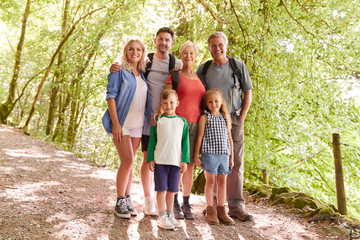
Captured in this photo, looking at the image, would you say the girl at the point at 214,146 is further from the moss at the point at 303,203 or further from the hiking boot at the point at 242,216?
the moss at the point at 303,203

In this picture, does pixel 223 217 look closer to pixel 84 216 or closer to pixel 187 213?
pixel 187 213

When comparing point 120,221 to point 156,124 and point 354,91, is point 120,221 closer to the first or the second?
point 156,124

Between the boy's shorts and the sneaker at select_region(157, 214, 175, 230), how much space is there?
11.4 inches

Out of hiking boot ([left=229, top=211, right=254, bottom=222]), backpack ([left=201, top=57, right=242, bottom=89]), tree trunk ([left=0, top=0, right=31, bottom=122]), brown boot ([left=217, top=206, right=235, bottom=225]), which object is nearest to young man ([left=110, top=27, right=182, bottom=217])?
backpack ([left=201, top=57, right=242, bottom=89])

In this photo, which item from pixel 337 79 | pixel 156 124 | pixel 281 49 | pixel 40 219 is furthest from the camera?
pixel 337 79

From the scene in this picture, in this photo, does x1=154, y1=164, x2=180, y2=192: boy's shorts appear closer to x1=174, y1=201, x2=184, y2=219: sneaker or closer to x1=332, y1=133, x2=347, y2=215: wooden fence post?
x1=174, y1=201, x2=184, y2=219: sneaker

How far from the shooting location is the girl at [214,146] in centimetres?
343

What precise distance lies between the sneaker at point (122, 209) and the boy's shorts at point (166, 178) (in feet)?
1.52

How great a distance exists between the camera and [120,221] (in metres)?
3.21

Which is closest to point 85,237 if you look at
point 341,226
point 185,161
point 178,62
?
point 185,161

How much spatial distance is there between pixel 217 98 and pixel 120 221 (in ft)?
5.67

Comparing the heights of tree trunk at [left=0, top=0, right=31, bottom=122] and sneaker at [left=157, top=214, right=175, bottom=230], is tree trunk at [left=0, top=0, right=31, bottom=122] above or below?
above

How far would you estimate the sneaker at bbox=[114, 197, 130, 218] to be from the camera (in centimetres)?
327

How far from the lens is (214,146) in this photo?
11.2ft
